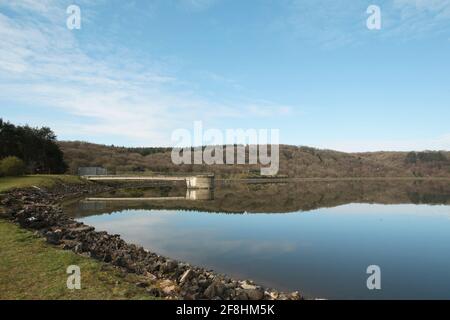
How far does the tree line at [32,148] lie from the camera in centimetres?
6879

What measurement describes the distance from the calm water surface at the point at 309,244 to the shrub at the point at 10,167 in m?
20.2

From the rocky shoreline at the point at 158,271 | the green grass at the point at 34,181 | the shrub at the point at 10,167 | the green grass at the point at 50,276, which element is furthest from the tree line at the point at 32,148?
the green grass at the point at 50,276

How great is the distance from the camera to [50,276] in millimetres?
11508

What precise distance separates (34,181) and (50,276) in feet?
154

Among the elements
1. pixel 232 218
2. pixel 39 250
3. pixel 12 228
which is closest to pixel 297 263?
pixel 39 250

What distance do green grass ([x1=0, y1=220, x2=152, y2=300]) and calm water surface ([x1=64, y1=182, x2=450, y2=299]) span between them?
A: 6741 millimetres

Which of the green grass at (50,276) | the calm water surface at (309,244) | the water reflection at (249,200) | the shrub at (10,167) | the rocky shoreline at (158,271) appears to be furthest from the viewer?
the shrub at (10,167)

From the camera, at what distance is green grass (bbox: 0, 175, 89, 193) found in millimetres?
44906

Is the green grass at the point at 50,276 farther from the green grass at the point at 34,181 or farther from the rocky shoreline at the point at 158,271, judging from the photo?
the green grass at the point at 34,181

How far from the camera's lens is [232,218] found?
40094 mm

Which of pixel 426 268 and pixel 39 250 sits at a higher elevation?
pixel 39 250
